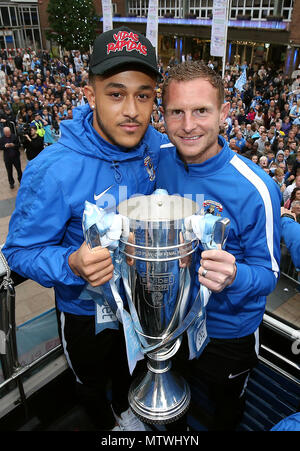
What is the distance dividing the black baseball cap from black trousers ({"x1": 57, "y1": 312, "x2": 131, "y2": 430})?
1.16 metres

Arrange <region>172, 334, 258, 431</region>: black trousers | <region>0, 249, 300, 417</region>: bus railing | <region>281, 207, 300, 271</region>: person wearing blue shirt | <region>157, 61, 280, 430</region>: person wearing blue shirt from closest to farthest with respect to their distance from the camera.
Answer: <region>157, 61, 280, 430</region>: person wearing blue shirt
<region>0, 249, 300, 417</region>: bus railing
<region>172, 334, 258, 431</region>: black trousers
<region>281, 207, 300, 271</region>: person wearing blue shirt

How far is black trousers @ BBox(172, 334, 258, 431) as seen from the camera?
177cm

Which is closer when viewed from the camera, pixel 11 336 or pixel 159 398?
pixel 159 398

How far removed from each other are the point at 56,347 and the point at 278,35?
22974 mm

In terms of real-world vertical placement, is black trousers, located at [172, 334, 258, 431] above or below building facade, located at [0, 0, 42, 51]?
below

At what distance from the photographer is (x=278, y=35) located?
Result: 66.7ft

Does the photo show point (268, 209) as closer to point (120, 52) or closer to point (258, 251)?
point (258, 251)

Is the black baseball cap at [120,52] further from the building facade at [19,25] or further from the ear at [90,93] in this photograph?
the building facade at [19,25]

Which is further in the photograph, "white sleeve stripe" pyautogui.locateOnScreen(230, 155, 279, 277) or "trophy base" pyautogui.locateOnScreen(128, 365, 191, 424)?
"trophy base" pyautogui.locateOnScreen(128, 365, 191, 424)

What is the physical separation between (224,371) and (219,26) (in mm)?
11785

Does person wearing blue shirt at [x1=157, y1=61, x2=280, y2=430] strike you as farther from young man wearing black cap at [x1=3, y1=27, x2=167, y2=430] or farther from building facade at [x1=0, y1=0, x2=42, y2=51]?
building facade at [x1=0, y1=0, x2=42, y2=51]

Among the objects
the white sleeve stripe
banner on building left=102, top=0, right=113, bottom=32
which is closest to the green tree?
banner on building left=102, top=0, right=113, bottom=32

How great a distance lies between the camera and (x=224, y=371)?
1.80m

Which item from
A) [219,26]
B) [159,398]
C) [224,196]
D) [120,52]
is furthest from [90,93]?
[219,26]
